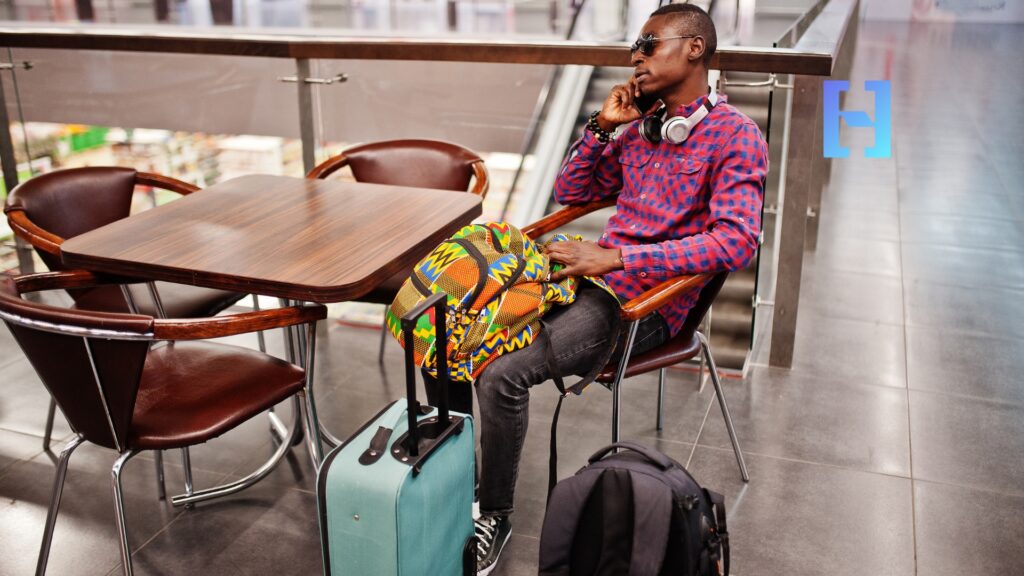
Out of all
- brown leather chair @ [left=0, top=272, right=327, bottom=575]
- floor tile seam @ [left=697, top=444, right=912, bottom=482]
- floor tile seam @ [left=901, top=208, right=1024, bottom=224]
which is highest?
brown leather chair @ [left=0, top=272, right=327, bottom=575]

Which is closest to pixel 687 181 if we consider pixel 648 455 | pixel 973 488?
pixel 648 455

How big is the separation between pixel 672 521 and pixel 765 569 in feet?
1.88

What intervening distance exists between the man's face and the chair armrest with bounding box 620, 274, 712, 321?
1.67 ft

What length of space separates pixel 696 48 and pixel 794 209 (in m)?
1.07

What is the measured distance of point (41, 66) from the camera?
4098 millimetres

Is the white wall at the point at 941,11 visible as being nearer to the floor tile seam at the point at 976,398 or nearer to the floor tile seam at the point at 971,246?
the floor tile seam at the point at 971,246

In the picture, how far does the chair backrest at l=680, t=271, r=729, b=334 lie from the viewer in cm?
241

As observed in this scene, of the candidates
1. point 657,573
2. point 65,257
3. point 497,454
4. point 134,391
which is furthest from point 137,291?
point 657,573

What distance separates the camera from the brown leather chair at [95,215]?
265 cm

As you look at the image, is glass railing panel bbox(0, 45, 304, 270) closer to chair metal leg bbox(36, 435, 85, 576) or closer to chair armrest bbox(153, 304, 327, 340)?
chair armrest bbox(153, 304, 327, 340)

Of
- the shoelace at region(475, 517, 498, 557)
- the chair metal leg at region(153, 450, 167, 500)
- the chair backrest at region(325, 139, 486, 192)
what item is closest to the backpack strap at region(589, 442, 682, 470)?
the shoelace at region(475, 517, 498, 557)

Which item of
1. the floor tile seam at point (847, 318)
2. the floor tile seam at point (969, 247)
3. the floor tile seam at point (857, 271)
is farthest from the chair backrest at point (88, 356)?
the floor tile seam at point (969, 247)

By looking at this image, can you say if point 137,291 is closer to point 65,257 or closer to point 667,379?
point 65,257

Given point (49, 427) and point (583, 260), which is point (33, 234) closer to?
point (49, 427)
